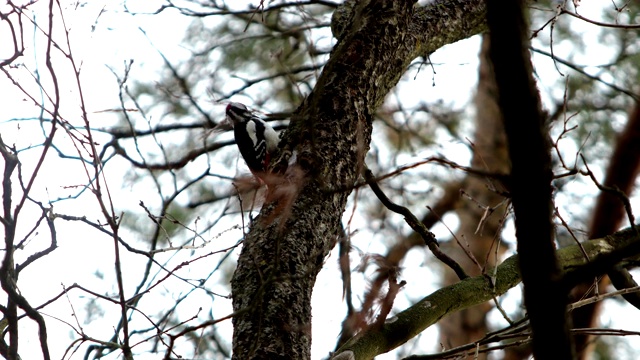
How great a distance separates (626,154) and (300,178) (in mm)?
4161

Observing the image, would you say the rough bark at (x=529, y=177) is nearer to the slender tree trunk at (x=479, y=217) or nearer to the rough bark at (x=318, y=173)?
the rough bark at (x=318, y=173)

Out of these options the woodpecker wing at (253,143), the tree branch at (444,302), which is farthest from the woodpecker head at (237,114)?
the tree branch at (444,302)

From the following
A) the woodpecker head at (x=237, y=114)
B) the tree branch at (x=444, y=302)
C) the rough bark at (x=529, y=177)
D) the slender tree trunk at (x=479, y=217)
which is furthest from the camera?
the slender tree trunk at (x=479, y=217)

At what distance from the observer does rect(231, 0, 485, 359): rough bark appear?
178 cm

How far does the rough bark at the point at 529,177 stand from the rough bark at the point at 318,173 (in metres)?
0.53

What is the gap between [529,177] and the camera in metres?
1.05

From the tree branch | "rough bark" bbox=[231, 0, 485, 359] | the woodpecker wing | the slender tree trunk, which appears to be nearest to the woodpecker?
the woodpecker wing

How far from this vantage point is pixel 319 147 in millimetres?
2225

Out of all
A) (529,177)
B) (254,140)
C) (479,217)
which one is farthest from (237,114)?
(529,177)

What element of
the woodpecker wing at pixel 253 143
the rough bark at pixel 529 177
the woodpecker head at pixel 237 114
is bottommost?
the rough bark at pixel 529 177

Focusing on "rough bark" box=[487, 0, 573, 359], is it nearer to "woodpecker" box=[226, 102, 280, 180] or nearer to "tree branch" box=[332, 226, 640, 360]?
"tree branch" box=[332, 226, 640, 360]

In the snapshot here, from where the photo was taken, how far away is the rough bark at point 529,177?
100 centimetres

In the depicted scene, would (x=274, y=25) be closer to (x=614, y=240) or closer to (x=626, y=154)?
(x=626, y=154)

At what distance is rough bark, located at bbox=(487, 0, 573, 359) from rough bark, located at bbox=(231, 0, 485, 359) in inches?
20.8
